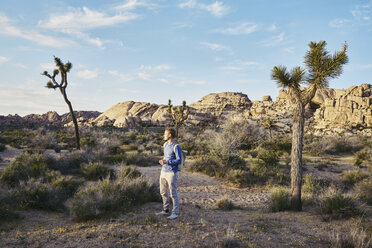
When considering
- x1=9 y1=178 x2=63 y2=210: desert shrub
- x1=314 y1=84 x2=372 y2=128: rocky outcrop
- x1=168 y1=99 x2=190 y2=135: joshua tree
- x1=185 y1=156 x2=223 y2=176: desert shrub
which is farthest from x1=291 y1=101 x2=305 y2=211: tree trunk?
x1=314 y1=84 x2=372 y2=128: rocky outcrop

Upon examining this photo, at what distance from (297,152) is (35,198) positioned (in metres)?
7.02

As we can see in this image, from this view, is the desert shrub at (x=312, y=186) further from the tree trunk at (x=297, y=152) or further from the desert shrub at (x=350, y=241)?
the desert shrub at (x=350, y=241)

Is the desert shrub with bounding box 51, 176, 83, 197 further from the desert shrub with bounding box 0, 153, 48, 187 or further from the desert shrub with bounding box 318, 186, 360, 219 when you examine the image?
the desert shrub with bounding box 318, 186, 360, 219

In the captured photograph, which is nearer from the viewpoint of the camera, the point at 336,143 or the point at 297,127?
the point at 297,127

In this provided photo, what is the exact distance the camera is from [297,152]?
20.8 ft

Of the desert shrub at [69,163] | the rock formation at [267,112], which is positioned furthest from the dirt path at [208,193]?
the rock formation at [267,112]

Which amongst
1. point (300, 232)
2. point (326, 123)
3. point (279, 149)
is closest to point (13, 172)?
point (300, 232)

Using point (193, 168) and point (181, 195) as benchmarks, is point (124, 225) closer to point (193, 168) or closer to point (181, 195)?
point (181, 195)

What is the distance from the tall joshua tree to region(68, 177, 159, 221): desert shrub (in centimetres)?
404

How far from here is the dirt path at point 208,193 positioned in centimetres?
786

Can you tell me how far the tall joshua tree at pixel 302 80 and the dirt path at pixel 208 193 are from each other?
6.39 ft

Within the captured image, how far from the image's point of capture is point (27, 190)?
617 cm

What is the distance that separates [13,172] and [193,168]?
786cm

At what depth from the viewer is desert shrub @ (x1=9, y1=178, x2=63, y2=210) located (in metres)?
5.90
